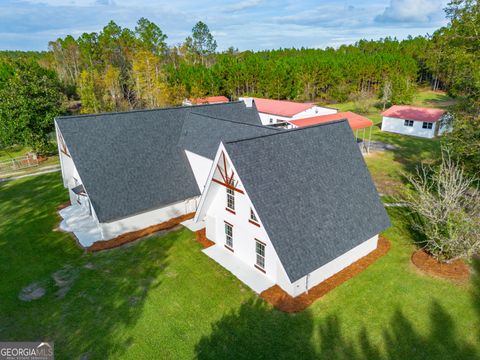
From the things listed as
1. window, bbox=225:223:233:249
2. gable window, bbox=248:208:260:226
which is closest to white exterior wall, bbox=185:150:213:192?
window, bbox=225:223:233:249

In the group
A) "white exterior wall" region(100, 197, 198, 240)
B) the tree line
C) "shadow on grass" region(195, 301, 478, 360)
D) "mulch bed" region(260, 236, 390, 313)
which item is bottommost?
"shadow on grass" region(195, 301, 478, 360)

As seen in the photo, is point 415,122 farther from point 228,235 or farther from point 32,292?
point 32,292

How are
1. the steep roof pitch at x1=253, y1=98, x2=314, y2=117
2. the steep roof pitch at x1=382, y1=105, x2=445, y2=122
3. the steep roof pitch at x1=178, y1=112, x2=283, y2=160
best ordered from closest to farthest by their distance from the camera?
the steep roof pitch at x1=178, y1=112, x2=283, y2=160, the steep roof pitch at x1=382, y1=105, x2=445, y2=122, the steep roof pitch at x1=253, y1=98, x2=314, y2=117

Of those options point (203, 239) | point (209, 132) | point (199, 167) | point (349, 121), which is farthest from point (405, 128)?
point (203, 239)

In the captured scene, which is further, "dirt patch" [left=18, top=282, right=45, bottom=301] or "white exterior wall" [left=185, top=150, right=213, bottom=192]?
"white exterior wall" [left=185, top=150, right=213, bottom=192]

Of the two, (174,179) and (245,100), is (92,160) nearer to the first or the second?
(174,179)

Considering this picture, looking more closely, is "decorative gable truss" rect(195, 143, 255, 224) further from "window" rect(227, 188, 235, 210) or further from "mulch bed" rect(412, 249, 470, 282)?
"mulch bed" rect(412, 249, 470, 282)

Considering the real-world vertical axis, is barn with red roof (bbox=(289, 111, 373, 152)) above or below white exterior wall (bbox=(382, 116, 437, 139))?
above

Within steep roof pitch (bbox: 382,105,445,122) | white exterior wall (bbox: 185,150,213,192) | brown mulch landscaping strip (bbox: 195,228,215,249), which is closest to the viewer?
brown mulch landscaping strip (bbox: 195,228,215,249)

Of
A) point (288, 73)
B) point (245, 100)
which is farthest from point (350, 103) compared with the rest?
point (245, 100)
